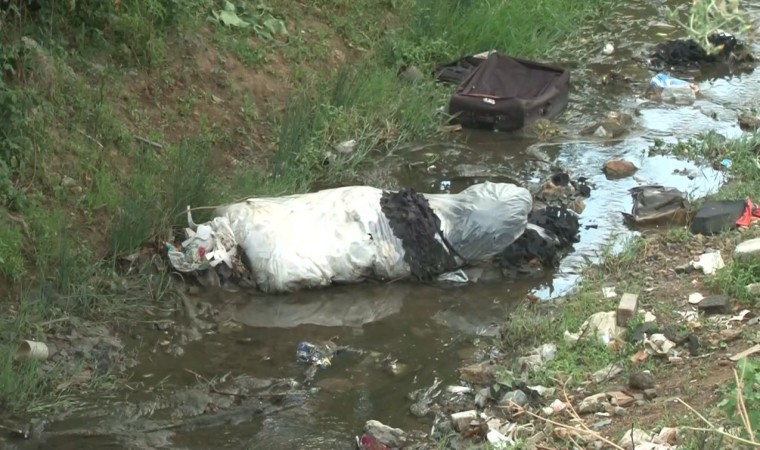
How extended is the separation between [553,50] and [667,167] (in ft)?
8.03

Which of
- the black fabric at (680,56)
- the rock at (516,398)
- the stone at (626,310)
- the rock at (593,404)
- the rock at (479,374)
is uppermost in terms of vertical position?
the rock at (593,404)

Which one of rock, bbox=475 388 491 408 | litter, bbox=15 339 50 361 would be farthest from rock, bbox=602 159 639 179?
litter, bbox=15 339 50 361

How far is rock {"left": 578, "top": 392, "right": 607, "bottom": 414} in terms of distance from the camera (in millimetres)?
4477

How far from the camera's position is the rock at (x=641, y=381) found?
181 inches

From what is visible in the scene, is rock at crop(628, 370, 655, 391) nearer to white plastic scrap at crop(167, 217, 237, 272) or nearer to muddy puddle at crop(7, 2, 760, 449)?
muddy puddle at crop(7, 2, 760, 449)

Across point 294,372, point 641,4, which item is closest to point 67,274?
point 294,372

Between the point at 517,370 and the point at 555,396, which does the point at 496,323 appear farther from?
the point at 555,396

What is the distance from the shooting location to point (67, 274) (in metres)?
5.45

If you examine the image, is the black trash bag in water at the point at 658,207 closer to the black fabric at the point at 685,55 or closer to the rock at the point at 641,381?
the rock at the point at 641,381

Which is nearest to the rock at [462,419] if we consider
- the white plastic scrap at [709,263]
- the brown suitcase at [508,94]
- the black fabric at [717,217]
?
the white plastic scrap at [709,263]

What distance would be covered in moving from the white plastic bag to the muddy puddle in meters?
0.12

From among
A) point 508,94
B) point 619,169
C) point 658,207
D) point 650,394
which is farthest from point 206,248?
point 508,94

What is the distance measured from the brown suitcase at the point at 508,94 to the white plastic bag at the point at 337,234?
1819mm

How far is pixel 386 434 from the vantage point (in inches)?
182
